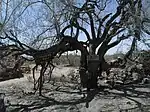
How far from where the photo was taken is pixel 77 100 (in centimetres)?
963

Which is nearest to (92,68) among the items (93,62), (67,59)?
(93,62)

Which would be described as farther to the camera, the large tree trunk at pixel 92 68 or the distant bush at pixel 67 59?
the distant bush at pixel 67 59

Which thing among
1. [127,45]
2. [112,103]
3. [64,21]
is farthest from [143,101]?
[64,21]

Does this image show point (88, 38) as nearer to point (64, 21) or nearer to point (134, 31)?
point (64, 21)

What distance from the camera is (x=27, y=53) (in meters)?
10.3

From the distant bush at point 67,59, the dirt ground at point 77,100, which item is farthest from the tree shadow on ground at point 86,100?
the distant bush at point 67,59

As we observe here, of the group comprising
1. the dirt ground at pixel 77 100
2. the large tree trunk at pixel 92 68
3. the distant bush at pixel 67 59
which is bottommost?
the dirt ground at pixel 77 100

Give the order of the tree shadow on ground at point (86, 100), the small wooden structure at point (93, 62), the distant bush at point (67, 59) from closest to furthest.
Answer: the tree shadow on ground at point (86, 100)
the small wooden structure at point (93, 62)
the distant bush at point (67, 59)

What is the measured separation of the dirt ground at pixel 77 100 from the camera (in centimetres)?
860

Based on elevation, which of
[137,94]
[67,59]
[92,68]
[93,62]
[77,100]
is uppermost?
[67,59]

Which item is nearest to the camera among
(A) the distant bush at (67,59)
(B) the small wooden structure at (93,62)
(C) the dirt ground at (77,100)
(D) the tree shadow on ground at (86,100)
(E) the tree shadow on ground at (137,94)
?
(E) the tree shadow on ground at (137,94)

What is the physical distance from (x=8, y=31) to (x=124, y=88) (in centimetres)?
479

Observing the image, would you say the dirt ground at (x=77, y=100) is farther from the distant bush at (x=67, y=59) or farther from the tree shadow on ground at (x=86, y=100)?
the distant bush at (x=67, y=59)

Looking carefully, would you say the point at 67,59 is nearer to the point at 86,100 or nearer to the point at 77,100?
the point at 77,100
